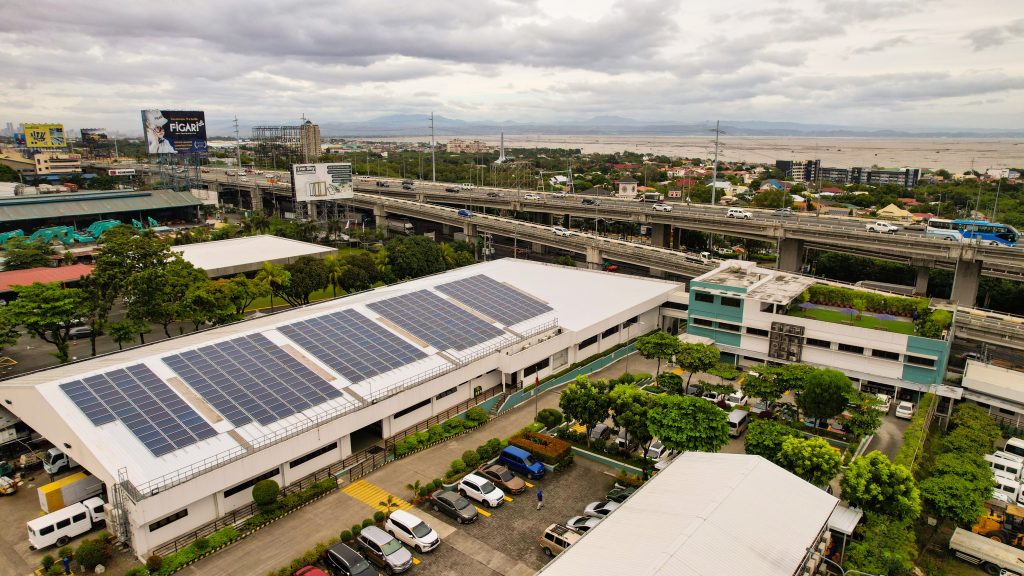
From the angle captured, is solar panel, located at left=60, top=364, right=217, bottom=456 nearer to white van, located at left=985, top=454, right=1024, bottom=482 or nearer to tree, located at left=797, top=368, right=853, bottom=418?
tree, located at left=797, top=368, right=853, bottom=418

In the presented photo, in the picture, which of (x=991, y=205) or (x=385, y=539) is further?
(x=991, y=205)

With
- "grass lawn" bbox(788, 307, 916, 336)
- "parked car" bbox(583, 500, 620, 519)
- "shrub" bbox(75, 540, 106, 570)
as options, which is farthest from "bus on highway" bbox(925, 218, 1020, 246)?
"shrub" bbox(75, 540, 106, 570)

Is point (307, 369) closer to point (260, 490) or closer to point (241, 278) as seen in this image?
point (260, 490)

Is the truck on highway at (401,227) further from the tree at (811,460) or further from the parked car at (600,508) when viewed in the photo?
the tree at (811,460)

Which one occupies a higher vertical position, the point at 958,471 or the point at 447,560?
the point at 958,471

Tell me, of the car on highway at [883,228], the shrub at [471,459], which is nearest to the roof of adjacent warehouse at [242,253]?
the shrub at [471,459]

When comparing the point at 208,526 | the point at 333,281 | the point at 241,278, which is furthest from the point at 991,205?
the point at 208,526

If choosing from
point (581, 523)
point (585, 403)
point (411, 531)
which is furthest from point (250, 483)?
point (585, 403)

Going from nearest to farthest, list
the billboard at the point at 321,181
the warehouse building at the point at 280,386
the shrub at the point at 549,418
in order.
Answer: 1. the warehouse building at the point at 280,386
2. the shrub at the point at 549,418
3. the billboard at the point at 321,181
